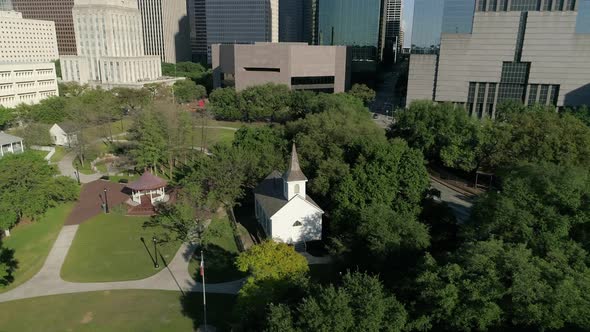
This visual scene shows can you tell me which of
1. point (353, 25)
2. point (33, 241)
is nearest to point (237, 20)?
point (353, 25)

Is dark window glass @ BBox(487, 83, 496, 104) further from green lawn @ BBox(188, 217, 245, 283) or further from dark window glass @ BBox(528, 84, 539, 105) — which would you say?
green lawn @ BBox(188, 217, 245, 283)

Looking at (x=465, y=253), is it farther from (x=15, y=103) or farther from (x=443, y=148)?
(x=15, y=103)

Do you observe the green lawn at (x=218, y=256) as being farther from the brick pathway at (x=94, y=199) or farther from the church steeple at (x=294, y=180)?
the brick pathway at (x=94, y=199)

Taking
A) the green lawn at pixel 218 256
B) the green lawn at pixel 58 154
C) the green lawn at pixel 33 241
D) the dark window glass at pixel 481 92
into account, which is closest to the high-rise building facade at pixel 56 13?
the green lawn at pixel 58 154

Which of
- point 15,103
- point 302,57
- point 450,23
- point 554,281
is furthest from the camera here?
point 302,57

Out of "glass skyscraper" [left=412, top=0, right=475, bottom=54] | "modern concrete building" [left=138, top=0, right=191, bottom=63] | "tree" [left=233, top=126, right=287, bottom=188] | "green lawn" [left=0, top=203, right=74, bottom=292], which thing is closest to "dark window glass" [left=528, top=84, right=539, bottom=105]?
"glass skyscraper" [left=412, top=0, right=475, bottom=54]

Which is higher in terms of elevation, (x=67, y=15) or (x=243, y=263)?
(x=67, y=15)

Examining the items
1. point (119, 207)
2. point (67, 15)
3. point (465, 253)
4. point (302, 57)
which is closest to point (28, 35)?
point (67, 15)
